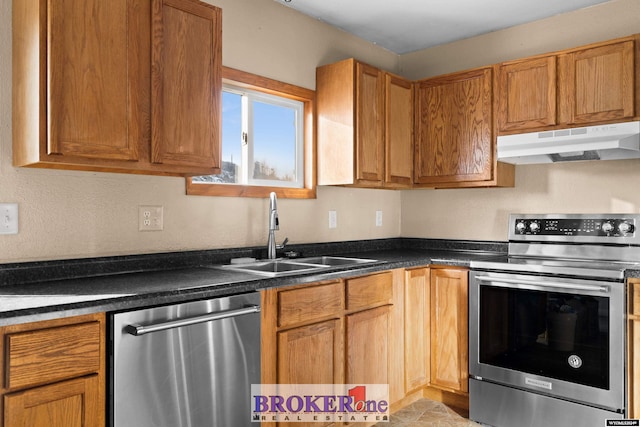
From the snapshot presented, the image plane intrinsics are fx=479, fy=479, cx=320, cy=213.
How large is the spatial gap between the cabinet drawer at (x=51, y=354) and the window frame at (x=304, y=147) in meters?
1.09

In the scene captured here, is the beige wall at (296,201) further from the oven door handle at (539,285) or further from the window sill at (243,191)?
the oven door handle at (539,285)

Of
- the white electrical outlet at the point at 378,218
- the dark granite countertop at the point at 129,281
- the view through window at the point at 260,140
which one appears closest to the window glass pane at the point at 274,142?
the view through window at the point at 260,140

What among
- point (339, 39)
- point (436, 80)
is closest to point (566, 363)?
point (436, 80)

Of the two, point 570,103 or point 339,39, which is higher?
point 339,39

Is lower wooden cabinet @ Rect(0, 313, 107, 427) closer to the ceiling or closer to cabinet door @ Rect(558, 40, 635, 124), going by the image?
the ceiling

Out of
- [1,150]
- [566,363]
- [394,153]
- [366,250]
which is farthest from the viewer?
[366,250]

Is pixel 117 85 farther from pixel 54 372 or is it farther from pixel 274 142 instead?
pixel 274 142

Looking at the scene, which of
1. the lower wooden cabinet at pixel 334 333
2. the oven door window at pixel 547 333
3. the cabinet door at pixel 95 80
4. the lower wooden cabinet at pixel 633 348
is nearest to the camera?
the cabinet door at pixel 95 80

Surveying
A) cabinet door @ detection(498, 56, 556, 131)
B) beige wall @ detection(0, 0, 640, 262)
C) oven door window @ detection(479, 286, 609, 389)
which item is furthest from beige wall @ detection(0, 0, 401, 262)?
oven door window @ detection(479, 286, 609, 389)

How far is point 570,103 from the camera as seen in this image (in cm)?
277

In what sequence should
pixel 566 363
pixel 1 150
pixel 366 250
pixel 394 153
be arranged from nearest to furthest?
pixel 1 150 → pixel 566 363 → pixel 394 153 → pixel 366 250

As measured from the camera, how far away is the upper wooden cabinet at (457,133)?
3.11 meters

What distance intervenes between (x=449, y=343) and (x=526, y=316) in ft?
1.69

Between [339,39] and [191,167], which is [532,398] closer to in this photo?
[191,167]
